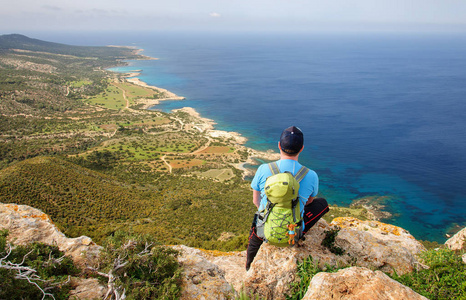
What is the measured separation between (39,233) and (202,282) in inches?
217

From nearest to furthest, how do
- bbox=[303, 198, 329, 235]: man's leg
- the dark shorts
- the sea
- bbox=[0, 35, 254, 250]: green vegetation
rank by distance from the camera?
1. the dark shorts
2. bbox=[303, 198, 329, 235]: man's leg
3. bbox=[0, 35, 254, 250]: green vegetation
4. the sea

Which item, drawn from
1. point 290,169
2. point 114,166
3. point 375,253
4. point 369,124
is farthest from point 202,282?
point 369,124

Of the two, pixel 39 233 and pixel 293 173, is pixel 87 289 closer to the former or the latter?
pixel 293 173

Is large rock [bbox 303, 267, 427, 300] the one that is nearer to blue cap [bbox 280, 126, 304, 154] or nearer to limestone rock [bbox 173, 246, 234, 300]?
limestone rock [bbox 173, 246, 234, 300]

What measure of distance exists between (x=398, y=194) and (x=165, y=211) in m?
33.5

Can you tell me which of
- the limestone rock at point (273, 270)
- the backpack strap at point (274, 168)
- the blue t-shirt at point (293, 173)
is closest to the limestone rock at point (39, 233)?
the limestone rock at point (273, 270)

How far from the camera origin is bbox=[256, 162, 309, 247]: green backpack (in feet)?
12.6

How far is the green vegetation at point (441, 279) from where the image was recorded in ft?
16.0

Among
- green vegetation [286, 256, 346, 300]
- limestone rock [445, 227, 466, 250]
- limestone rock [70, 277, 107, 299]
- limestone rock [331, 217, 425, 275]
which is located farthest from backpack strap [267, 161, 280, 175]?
limestone rock [445, 227, 466, 250]

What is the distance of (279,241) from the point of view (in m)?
4.31

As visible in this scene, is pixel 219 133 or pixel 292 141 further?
pixel 219 133

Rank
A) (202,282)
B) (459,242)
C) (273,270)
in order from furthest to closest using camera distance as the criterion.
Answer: (459,242) < (202,282) < (273,270)

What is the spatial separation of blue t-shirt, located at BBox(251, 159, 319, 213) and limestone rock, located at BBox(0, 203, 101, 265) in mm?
4240

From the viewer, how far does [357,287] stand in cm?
366
